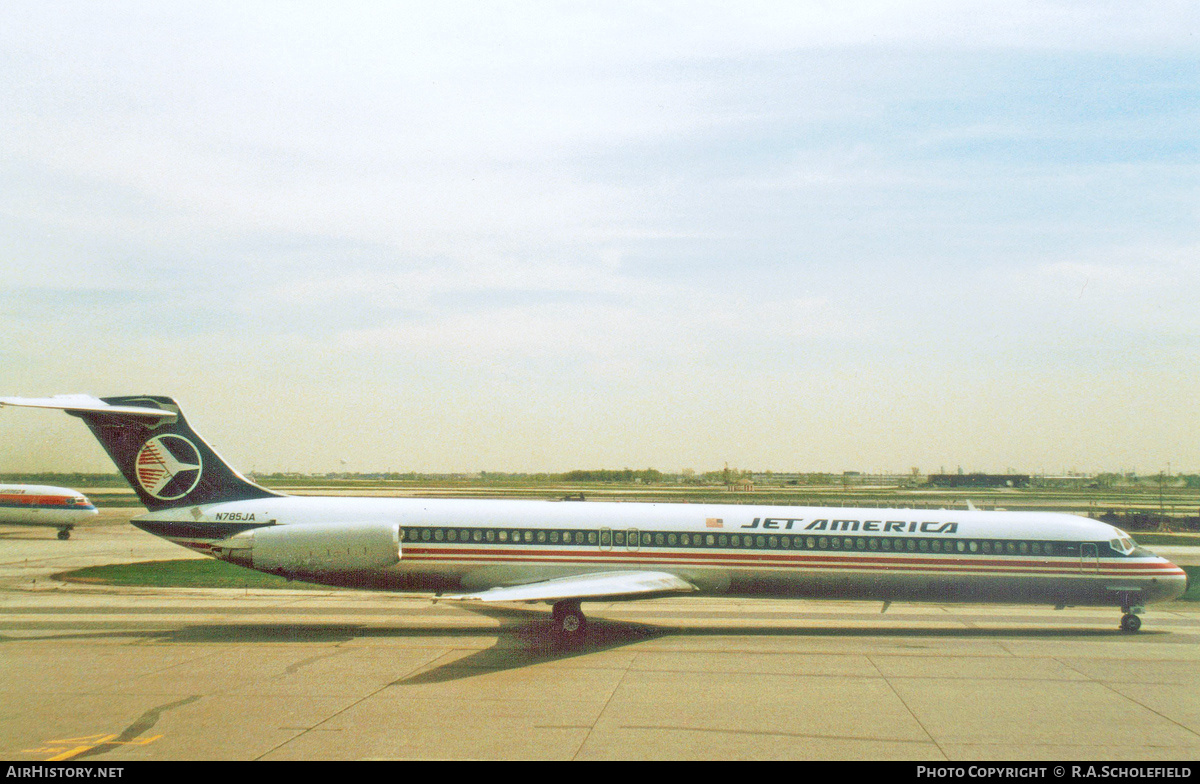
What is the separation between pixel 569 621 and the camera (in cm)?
1884

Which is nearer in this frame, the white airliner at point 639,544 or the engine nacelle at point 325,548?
the engine nacelle at point 325,548

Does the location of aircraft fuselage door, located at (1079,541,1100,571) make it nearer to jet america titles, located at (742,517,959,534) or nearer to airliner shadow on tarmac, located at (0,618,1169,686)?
airliner shadow on tarmac, located at (0,618,1169,686)

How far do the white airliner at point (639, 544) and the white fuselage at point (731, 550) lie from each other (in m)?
0.03

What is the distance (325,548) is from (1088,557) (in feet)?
62.3

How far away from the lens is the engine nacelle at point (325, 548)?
19.3m

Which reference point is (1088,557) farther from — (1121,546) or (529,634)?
(529,634)

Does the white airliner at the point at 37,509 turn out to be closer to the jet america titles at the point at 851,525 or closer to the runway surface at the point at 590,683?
the runway surface at the point at 590,683

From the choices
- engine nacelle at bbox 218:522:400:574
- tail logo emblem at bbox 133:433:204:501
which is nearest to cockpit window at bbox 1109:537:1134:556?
engine nacelle at bbox 218:522:400:574

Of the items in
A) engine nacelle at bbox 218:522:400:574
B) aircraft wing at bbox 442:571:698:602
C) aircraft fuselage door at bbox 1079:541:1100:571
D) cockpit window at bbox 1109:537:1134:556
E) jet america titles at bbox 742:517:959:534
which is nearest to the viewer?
aircraft wing at bbox 442:571:698:602

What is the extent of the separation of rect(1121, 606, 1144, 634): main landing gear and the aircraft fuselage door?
1.47 metres

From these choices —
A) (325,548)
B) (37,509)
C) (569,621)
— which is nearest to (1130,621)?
(569,621)

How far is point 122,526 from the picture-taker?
2032 inches

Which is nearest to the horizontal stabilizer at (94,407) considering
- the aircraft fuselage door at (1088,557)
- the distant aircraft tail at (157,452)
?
the distant aircraft tail at (157,452)

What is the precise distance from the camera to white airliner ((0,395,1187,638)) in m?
20.2
